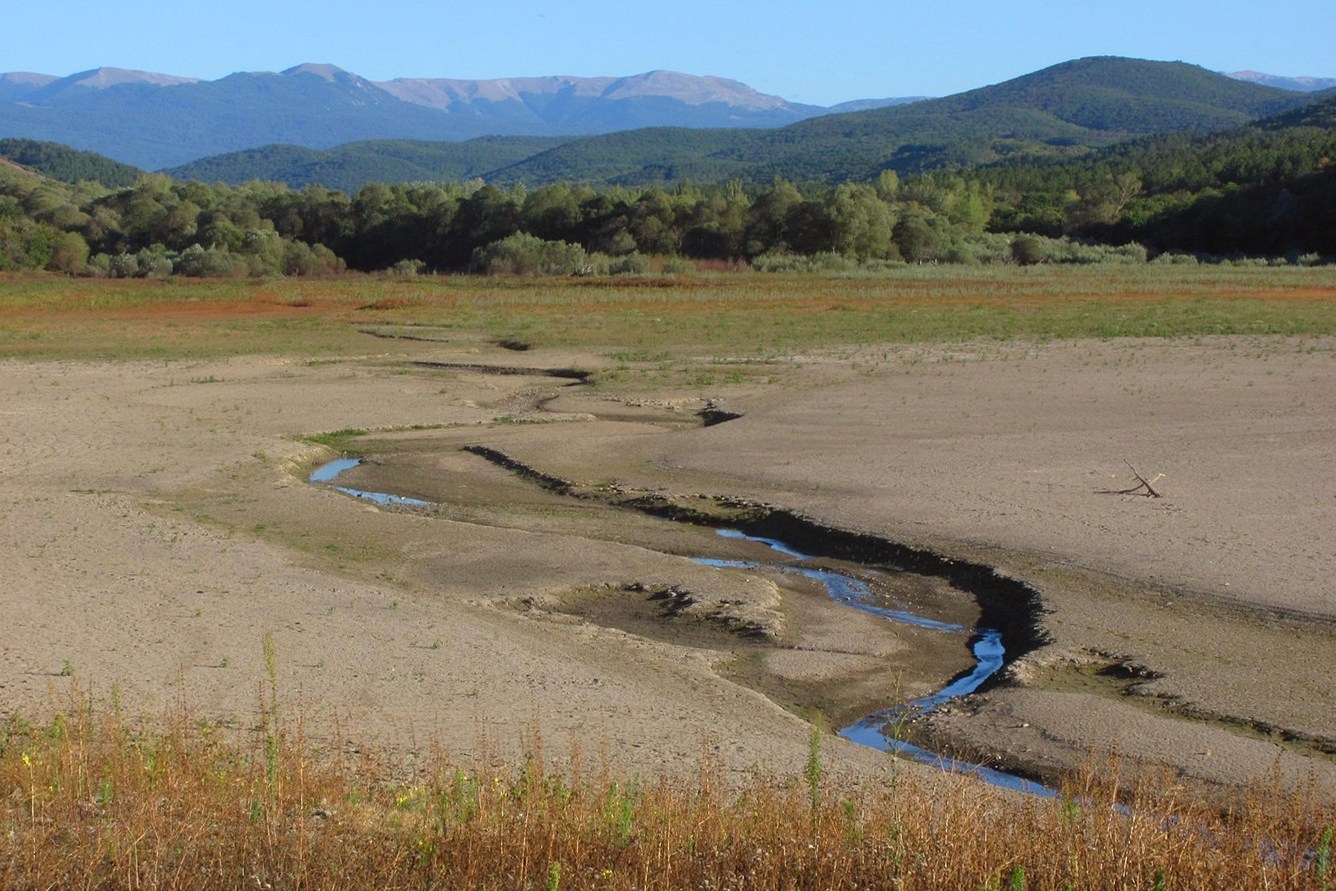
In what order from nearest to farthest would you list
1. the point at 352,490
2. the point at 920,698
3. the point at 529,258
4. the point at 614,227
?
the point at 920,698 < the point at 352,490 < the point at 529,258 < the point at 614,227

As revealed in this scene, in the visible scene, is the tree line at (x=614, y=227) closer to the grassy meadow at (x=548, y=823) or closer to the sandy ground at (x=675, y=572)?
the sandy ground at (x=675, y=572)

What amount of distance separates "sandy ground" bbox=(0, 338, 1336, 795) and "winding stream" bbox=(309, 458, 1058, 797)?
230 millimetres

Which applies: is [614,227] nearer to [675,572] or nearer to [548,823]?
[675,572]

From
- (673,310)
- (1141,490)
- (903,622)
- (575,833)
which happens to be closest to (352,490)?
(903,622)

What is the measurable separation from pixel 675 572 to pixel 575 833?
268 inches

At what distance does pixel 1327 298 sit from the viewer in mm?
45688

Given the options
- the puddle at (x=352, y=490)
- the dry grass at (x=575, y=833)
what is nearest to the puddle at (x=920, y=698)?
the dry grass at (x=575, y=833)

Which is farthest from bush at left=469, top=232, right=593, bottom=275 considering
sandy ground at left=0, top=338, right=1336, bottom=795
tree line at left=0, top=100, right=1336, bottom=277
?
sandy ground at left=0, top=338, right=1336, bottom=795

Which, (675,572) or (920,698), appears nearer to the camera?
(920,698)

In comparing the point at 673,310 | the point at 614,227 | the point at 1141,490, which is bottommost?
the point at 1141,490

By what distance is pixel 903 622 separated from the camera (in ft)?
38.5

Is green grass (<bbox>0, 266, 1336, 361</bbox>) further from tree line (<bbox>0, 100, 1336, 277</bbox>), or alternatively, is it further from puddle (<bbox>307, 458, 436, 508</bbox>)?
puddle (<bbox>307, 458, 436, 508</bbox>)

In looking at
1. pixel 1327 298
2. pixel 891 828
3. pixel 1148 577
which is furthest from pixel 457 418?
pixel 1327 298

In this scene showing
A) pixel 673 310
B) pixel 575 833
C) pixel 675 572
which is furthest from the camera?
pixel 673 310
